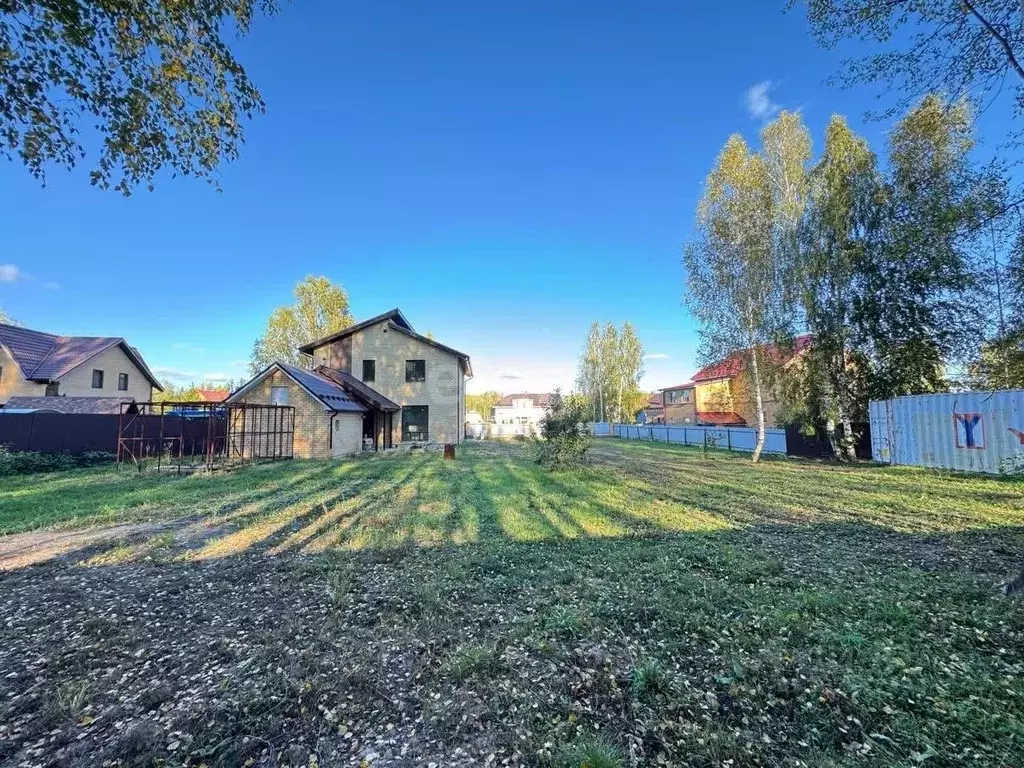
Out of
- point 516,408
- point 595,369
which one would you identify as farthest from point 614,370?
point 516,408

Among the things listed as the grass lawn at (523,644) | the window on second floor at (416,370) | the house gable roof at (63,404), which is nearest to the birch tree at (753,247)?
the grass lawn at (523,644)

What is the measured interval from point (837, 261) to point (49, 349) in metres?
41.6

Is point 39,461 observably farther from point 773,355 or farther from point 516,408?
point 516,408

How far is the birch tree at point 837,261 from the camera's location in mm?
16703

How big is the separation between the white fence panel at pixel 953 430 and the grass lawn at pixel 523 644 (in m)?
5.98

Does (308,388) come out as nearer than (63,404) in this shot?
Yes

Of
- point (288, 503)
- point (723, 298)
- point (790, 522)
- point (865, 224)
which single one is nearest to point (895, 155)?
point (865, 224)

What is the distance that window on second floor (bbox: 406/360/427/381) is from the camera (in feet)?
85.6

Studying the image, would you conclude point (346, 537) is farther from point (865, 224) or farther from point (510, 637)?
point (865, 224)

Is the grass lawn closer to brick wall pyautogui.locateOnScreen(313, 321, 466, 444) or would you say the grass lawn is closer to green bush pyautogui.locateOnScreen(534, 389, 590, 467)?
green bush pyautogui.locateOnScreen(534, 389, 590, 467)

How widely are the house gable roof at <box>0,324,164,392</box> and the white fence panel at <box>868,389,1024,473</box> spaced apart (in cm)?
3926

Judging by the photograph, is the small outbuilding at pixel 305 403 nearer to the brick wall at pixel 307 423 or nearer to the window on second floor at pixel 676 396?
the brick wall at pixel 307 423

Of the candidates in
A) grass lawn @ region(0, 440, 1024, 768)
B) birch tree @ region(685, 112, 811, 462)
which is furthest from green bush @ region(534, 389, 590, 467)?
birch tree @ region(685, 112, 811, 462)

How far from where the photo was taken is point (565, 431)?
559 inches
